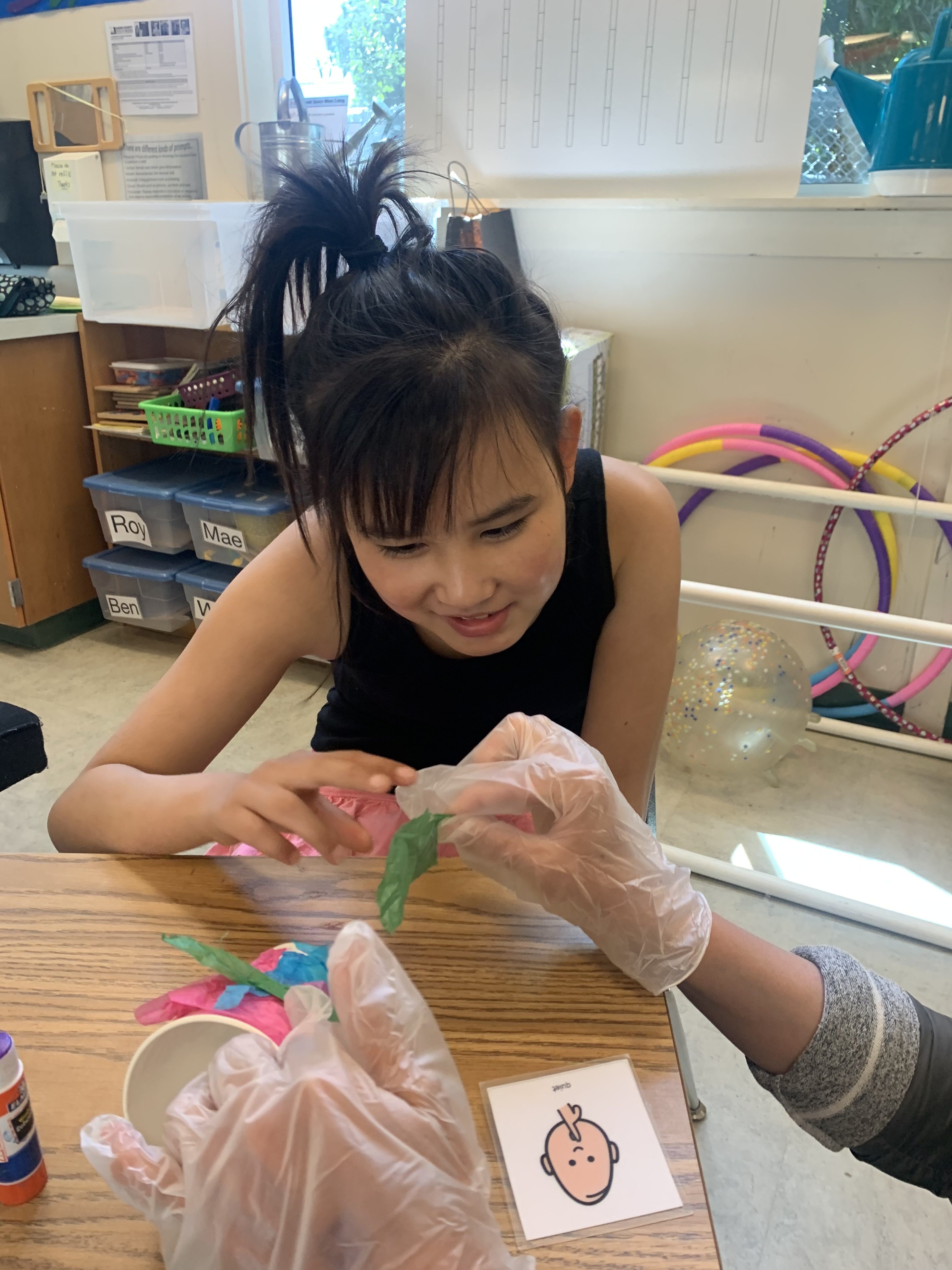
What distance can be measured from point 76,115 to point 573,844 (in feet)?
8.51

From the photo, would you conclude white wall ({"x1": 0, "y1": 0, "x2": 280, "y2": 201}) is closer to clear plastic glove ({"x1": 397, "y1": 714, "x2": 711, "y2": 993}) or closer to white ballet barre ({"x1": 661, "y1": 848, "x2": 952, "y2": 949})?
white ballet barre ({"x1": 661, "y1": 848, "x2": 952, "y2": 949})

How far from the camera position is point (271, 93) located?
2.18 m

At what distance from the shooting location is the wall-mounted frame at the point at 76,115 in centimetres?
229

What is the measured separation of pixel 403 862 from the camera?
0.50 m

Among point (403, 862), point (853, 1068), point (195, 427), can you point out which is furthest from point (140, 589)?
point (853, 1068)

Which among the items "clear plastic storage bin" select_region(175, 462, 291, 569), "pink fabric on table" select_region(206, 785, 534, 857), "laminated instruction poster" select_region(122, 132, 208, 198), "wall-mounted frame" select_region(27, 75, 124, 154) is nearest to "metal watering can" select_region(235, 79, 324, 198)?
"laminated instruction poster" select_region(122, 132, 208, 198)

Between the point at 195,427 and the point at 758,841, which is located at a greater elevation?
the point at 195,427

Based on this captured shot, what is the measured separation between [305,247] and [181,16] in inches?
76.1

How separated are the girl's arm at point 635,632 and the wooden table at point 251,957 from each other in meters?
0.36

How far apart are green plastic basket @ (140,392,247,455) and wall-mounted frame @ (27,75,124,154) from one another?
0.80 m

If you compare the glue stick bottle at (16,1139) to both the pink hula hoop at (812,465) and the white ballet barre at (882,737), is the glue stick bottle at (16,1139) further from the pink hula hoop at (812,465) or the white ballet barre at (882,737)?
the white ballet barre at (882,737)

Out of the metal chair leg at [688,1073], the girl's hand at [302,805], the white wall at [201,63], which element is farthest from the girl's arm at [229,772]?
the white wall at [201,63]

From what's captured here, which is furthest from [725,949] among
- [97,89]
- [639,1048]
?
[97,89]

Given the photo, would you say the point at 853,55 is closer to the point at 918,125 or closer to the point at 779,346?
the point at 918,125
